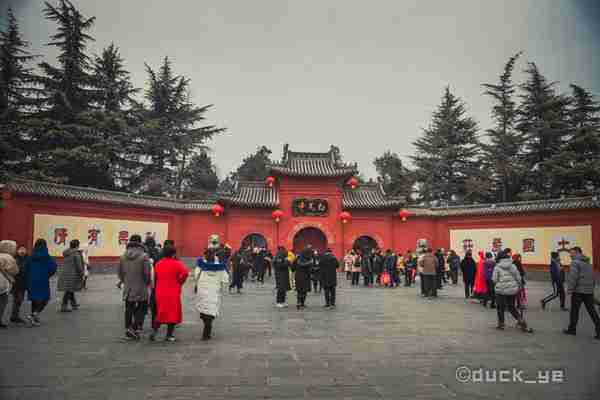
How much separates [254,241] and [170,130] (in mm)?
11524

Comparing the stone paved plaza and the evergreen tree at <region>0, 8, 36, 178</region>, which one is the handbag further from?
the evergreen tree at <region>0, 8, 36, 178</region>

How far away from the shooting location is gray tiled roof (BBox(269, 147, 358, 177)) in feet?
73.3

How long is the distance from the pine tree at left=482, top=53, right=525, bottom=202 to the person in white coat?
2458cm

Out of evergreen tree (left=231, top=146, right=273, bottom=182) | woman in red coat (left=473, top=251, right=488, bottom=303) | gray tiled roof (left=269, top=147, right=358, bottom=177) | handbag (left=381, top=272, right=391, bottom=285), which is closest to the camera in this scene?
woman in red coat (left=473, top=251, right=488, bottom=303)

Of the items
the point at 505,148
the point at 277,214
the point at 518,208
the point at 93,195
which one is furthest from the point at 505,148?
the point at 93,195

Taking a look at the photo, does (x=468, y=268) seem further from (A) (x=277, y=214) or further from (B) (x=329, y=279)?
(A) (x=277, y=214)

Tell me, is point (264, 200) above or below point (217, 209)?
above

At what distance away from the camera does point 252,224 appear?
22.3 m

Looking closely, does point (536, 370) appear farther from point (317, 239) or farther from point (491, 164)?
point (491, 164)

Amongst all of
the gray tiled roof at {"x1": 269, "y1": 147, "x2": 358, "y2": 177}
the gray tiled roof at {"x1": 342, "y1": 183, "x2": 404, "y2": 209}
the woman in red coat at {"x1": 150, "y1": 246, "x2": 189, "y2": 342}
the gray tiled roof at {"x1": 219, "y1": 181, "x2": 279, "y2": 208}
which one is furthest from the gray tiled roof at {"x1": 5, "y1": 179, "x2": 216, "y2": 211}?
the woman in red coat at {"x1": 150, "y1": 246, "x2": 189, "y2": 342}

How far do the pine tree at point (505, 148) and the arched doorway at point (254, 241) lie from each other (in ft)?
53.7

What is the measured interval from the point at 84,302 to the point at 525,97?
28.4m

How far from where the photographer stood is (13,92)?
2192 centimetres

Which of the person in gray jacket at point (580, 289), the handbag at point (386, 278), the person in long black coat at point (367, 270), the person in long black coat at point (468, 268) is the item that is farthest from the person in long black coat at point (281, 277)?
the handbag at point (386, 278)
